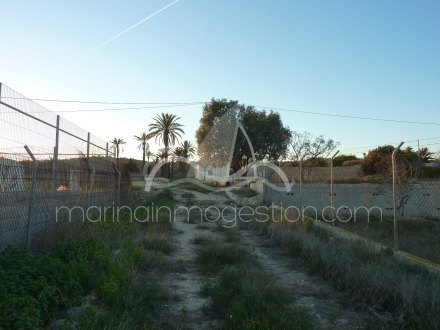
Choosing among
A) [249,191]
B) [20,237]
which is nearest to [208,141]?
[249,191]

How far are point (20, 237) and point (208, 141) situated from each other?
38.9 metres

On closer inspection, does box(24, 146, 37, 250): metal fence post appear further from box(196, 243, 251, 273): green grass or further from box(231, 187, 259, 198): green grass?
box(231, 187, 259, 198): green grass

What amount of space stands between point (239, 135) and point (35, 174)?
37.8m

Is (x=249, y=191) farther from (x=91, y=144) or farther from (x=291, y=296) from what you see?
(x=291, y=296)

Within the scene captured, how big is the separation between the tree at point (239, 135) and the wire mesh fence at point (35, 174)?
32.3m

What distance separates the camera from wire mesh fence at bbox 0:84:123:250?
252 inches

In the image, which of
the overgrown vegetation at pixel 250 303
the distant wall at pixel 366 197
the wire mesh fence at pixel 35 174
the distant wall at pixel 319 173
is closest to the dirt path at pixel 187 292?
the overgrown vegetation at pixel 250 303

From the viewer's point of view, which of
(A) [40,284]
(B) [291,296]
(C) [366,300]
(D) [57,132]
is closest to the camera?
(A) [40,284]

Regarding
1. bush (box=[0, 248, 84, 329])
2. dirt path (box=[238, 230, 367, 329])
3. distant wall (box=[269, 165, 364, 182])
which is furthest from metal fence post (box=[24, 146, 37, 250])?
distant wall (box=[269, 165, 364, 182])

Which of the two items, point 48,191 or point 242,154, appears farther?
point 242,154

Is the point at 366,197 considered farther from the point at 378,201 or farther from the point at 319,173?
the point at 319,173

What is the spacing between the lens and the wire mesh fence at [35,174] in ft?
21.0

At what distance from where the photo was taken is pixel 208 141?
149 ft

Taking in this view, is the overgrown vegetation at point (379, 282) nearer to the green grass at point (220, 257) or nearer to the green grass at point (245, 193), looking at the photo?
the green grass at point (220, 257)
